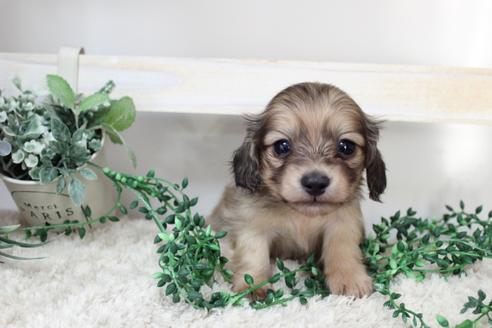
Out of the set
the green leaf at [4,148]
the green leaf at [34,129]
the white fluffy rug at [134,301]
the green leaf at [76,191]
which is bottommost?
the white fluffy rug at [134,301]

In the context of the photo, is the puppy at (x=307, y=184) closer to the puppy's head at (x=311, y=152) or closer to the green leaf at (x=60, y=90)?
the puppy's head at (x=311, y=152)

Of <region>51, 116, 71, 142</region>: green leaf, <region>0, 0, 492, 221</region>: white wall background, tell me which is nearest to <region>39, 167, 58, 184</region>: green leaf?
<region>51, 116, 71, 142</region>: green leaf

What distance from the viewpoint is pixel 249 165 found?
1813 mm

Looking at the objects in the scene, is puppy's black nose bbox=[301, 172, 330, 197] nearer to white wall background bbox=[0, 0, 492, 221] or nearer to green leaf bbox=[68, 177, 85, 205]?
green leaf bbox=[68, 177, 85, 205]

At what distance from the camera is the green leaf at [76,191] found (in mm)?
1901

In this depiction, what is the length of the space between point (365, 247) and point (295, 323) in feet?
2.09

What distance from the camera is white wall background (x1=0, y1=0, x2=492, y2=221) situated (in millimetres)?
2529

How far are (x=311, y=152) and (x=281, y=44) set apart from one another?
40.8 inches

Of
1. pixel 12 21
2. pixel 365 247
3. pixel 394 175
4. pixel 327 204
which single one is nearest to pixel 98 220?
pixel 327 204

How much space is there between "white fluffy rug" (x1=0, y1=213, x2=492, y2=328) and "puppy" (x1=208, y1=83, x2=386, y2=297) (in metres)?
0.16

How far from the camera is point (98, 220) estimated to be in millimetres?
1989

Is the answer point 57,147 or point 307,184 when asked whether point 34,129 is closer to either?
point 57,147

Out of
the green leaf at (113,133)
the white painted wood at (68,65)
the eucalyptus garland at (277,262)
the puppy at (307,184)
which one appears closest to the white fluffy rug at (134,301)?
the eucalyptus garland at (277,262)

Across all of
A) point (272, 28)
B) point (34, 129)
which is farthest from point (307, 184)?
point (272, 28)
